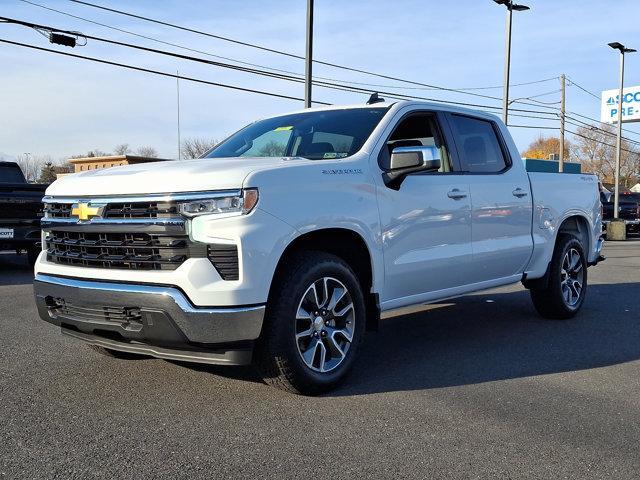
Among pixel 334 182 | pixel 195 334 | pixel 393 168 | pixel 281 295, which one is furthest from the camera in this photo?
pixel 393 168

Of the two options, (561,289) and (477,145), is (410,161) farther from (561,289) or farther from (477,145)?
(561,289)

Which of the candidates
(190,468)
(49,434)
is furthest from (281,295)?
(49,434)

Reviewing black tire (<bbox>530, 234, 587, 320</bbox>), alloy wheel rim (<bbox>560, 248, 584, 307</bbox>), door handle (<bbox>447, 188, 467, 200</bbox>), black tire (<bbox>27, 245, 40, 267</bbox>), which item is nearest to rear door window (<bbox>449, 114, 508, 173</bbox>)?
door handle (<bbox>447, 188, 467, 200</bbox>)

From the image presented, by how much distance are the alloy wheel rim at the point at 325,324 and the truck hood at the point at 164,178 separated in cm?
85

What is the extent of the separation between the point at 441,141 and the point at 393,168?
1.08 meters

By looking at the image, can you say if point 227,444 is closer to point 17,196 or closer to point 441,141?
point 441,141

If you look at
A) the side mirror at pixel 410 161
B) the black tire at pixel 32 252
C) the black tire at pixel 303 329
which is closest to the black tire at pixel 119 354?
the black tire at pixel 303 329

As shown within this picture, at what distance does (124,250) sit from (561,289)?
15.3 feet

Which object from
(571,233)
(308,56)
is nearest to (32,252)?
(308,56)

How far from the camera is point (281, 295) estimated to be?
4094mm

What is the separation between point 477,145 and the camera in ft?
20.0

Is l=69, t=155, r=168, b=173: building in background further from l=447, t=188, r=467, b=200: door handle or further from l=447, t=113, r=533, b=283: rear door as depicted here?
A: l=447, t=188, r=467, b=200: door handle

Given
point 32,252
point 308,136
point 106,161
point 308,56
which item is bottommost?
point 32,252

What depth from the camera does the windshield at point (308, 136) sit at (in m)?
5.07
